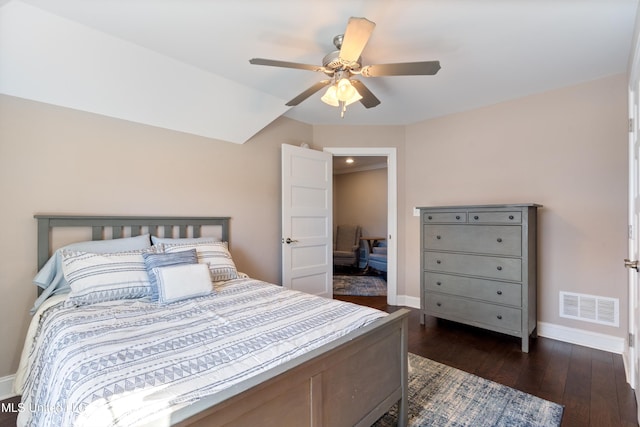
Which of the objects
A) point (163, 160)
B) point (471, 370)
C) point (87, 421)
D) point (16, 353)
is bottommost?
point (471, 370)

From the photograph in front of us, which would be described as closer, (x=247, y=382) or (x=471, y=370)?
(x=247, y=382)

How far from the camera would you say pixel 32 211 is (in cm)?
203

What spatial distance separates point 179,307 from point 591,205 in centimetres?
346

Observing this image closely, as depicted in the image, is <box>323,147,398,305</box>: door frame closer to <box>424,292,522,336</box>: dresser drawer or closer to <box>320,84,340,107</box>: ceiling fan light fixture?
<box>424,292,522,336</box>: dresser drawer

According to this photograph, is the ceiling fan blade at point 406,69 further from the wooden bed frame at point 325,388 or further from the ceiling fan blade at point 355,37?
the wooden bed frame at point 325,388

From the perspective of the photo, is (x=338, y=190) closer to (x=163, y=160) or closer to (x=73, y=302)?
(x=163, y=160)

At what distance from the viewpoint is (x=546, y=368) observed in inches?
89.7

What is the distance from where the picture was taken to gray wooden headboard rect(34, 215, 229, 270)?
79.6 inches

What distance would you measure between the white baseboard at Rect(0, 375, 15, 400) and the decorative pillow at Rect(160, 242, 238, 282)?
1248 millimetres

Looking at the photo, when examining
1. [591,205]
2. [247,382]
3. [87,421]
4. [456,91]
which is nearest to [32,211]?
[87,421]

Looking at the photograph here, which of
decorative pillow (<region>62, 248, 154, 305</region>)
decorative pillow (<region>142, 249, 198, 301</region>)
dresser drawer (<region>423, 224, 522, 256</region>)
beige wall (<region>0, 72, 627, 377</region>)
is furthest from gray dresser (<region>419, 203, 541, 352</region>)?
decorative pillow (<region>62, 248, 154, 305</region>)

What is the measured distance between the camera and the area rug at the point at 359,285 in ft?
15.0

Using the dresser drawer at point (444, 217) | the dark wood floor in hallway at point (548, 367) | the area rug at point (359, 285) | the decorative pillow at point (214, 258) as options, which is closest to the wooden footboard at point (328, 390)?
the dark wood floor in hallway at point (548, 367)

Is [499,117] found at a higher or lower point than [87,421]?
higher
